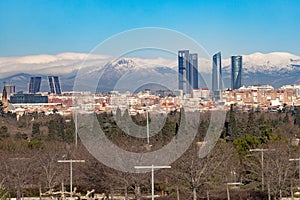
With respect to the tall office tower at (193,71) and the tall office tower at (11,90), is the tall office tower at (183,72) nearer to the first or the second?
the tall office tower at (193,71)

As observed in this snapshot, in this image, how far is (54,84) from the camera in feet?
332

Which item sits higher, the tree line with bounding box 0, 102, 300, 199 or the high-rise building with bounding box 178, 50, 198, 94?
the high-rise building with bounding box 178, 50, 198, 94

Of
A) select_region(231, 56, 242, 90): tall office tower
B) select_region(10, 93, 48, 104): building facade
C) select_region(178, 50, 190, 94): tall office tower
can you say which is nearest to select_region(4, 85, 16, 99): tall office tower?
select_region(10, 93, 48, 104): building facade

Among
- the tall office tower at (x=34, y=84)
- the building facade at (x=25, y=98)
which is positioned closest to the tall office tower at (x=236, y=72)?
the tall office tower at (x=34, y=84)

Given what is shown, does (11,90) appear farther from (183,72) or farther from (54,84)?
(183,72)

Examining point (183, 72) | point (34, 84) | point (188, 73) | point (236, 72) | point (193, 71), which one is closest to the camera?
point (183, 72)

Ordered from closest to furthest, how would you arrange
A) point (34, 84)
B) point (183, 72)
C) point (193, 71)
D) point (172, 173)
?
point (172, 173), point (183, 72), point (193, 71), point (34, 84)

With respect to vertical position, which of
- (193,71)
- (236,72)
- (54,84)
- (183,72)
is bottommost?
(183,72)

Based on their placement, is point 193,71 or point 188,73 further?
point 193,71

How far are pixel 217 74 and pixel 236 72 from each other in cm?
9188

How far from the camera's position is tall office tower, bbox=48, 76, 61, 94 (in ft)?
317

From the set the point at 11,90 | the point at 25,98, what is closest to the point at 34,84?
the point at 25,98

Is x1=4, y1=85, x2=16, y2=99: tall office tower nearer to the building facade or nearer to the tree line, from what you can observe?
the building facade

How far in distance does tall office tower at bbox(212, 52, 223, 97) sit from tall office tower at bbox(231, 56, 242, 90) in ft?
214
